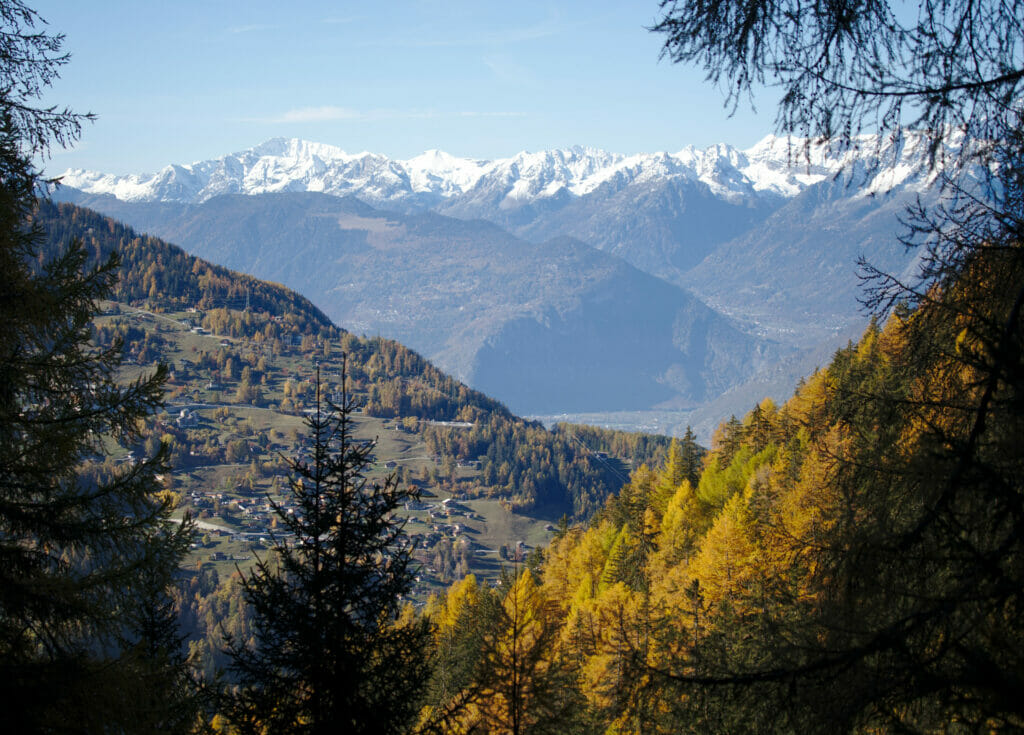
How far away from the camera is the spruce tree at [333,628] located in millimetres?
9188

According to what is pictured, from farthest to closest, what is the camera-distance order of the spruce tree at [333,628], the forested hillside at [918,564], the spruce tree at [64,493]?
the spruce tree at [333,628] → the spruce tree at [64,493] → the forested hillside at [918,564]

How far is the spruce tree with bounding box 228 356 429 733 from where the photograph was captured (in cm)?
919

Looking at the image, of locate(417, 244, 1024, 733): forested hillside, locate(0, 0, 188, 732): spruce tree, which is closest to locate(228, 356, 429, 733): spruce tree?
locate(0, 0, 188, 732): spruce tree

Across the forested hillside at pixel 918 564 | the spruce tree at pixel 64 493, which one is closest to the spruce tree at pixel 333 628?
the spruce tree at pixel 64 493

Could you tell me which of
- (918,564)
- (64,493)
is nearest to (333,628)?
(64,493)

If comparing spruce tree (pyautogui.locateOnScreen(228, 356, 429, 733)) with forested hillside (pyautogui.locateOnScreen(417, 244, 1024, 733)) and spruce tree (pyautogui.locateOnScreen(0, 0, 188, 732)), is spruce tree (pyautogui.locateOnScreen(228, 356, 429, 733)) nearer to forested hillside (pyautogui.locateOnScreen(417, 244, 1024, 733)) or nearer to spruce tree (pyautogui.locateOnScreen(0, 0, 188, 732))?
spruce tree (pyautogui.locateOnScreen(0, 0, 188, 732))

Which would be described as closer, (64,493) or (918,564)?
(918,564)

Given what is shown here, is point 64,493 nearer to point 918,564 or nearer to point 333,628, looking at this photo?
point 333,628

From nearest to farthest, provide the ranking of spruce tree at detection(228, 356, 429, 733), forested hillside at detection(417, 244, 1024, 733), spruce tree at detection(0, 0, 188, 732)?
forested hillside at detection(417, 244, 1024, 733)
spruce tree at detection(0, 0, 188, 732)
spruce tree at detection(228, 356, 429, 733)

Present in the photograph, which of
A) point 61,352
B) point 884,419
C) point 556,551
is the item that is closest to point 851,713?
point 884,419

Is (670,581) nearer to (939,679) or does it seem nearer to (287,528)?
(287,528)

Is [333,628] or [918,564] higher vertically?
[918,564]

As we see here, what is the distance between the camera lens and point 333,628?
30.4 ft

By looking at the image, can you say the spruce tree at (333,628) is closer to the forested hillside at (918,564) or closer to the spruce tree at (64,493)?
the spruce tree at (64,493)
